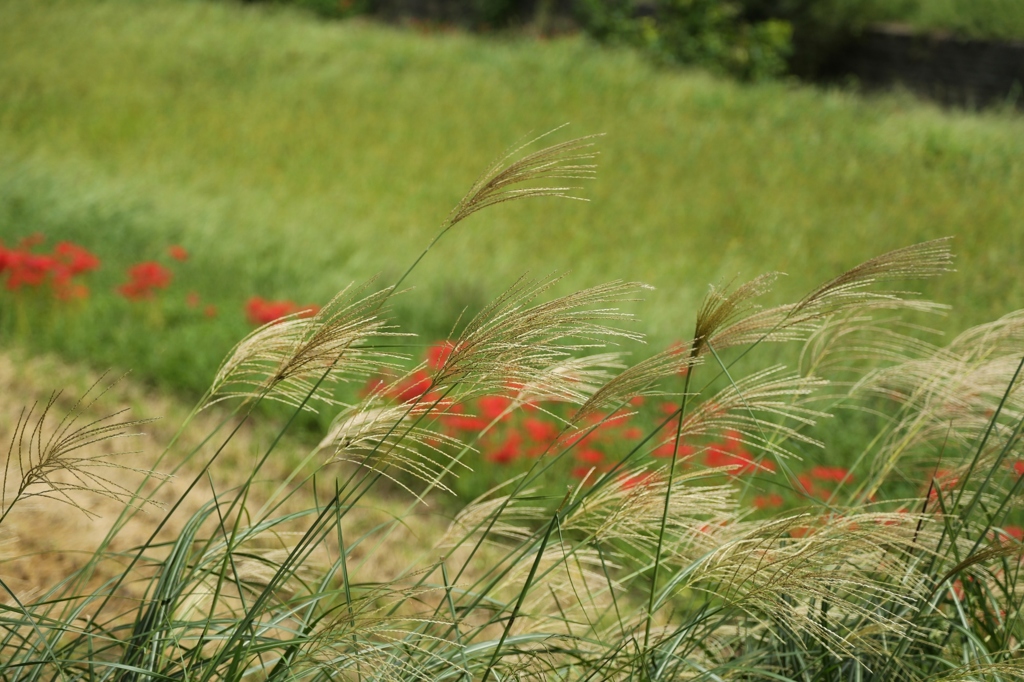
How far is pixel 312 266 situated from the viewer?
573 centimetres

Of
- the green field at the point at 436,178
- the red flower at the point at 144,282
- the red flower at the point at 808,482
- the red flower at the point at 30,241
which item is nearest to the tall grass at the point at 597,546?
the red flower at the point at 808,482

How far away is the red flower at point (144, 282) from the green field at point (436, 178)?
0.09 m

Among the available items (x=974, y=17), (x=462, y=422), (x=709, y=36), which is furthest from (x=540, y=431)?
(x=974, y=17)

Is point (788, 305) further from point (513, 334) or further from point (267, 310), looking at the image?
point (267, 310)

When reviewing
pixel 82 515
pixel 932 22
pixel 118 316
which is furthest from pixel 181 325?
pixel 932 22

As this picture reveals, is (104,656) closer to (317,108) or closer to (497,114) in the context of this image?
(497,114)

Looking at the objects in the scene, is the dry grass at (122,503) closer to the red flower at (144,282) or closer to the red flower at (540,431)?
the red flower at (540,431)

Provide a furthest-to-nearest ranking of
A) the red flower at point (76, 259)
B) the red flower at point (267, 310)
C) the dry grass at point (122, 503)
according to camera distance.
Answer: the red flower at point (76, 259)
the red flower at point (267, 310)
the dry grass at point (122, 503)

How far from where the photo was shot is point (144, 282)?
496 cm

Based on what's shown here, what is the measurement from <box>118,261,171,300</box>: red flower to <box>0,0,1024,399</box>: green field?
0.28 feet

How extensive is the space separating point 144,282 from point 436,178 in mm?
3082

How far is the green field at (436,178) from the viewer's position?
5.35 metres

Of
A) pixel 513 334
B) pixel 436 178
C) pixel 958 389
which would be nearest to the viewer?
pixel 513 334

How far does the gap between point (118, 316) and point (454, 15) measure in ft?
38.5
